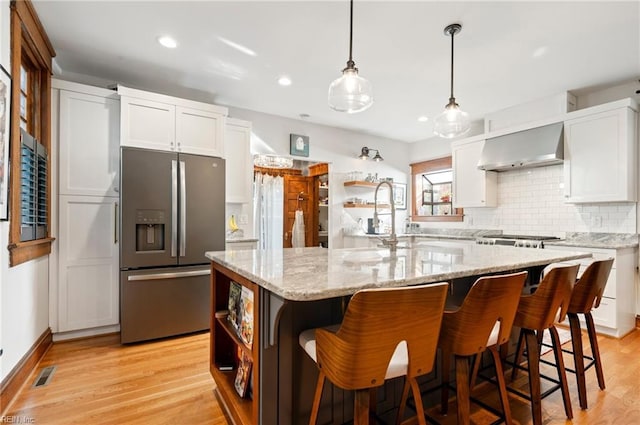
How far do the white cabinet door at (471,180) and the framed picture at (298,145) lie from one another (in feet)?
7.21

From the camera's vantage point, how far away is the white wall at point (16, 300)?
190 centimetres

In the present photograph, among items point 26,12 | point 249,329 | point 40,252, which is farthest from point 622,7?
point 40,252

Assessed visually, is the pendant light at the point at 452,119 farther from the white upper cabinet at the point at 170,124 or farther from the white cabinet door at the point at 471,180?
the white upper cabinet at the point at 170,124

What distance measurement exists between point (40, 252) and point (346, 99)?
106 inches

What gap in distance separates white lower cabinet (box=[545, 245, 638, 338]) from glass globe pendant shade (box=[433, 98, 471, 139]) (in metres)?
1.88

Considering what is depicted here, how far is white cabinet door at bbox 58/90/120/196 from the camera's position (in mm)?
2910

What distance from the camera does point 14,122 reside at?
2037 millimetres

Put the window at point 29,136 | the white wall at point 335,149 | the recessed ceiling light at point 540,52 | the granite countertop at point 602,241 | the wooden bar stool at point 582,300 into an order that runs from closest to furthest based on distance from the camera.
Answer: the wooden bar stool at point 582,300, the window at point 29,136, the recessed ceiling light at point 540,52, the granite countertop at point 602,241, the white wall at point 335,149

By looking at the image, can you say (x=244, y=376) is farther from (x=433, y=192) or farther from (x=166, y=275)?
(x=433, y=192)

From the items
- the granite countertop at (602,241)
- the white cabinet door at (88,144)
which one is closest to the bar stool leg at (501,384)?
the granite countertop at (602,241)

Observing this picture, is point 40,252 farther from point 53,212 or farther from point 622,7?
point 622,7

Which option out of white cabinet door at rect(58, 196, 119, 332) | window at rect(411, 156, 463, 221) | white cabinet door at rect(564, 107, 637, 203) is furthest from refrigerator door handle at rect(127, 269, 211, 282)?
white cabinet door at rect(564, 107, 637, 203)

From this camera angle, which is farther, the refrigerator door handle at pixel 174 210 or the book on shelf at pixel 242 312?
the refrigerator door handle at pixel 174 210

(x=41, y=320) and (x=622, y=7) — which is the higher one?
(x=622, y=7)
